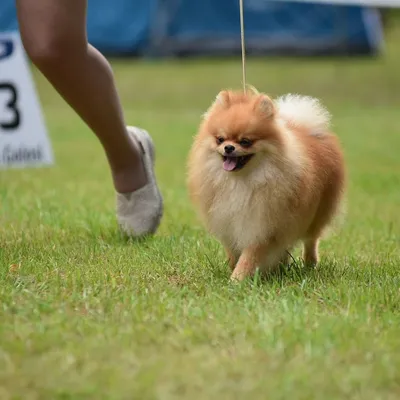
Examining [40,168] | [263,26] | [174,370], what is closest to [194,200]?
[174,370]

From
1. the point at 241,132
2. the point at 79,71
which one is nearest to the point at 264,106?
the point at 241,132

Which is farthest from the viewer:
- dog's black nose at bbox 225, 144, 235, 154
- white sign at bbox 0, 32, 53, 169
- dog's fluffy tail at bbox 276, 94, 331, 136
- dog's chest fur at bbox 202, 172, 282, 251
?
white sign at bbox 0, 32, 53, 169

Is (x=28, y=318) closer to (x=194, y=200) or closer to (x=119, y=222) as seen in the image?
(x=194, y=200)

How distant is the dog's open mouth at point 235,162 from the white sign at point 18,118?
3328mm

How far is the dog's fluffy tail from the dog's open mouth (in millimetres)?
421

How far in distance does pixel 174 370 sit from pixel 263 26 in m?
14.7

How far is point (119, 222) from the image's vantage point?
399 centimetres

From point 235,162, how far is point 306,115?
54cm

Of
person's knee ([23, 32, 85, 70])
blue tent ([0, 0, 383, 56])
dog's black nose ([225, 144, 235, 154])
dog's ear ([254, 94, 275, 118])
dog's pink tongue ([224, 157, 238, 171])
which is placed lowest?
blue tent ([0, 0, 383, 56])

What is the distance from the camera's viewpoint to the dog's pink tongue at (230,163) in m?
3.02

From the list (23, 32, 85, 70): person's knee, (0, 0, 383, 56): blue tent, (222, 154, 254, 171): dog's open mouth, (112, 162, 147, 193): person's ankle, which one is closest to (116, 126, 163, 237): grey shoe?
(112, 162, 147, 193): person's ankle

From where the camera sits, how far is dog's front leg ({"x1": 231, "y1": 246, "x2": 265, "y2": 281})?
10.3 ft

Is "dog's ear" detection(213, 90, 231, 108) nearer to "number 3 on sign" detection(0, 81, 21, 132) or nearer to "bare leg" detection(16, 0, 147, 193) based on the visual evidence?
"bare leg" detection(16, 0, 147, 193)

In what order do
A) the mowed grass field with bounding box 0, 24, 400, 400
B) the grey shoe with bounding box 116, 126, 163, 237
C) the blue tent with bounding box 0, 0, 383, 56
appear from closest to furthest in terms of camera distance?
the mowed grass field with bounding box 0, 24, 400, 400 < the grey shoe with bounding box 116, 126, 163, 237 < the blue tent with bounding box 0, 0, 383, 56
